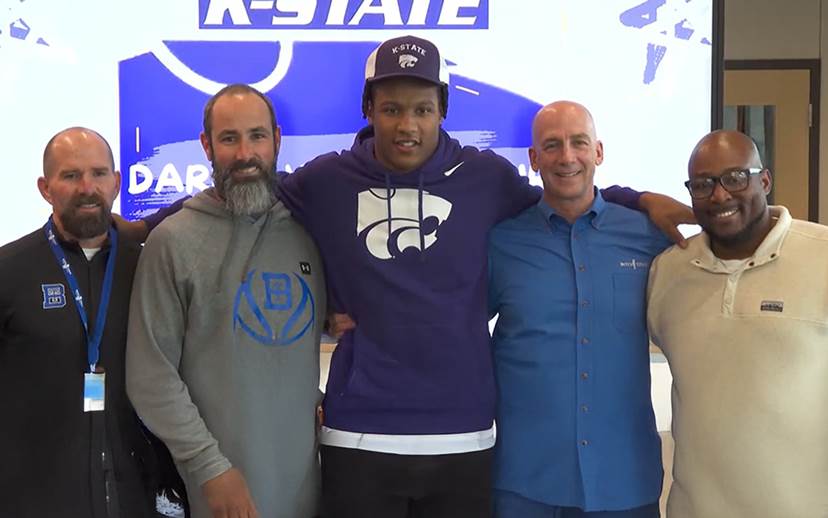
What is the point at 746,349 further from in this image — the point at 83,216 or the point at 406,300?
the point at 83,216

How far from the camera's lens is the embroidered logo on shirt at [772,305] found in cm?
189

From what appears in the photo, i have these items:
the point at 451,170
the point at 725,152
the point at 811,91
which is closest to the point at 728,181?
the point at 725,152

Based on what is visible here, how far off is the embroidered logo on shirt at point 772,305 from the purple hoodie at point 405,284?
695 mm

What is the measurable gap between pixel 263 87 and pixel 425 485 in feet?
6.87

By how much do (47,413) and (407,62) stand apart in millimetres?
1281

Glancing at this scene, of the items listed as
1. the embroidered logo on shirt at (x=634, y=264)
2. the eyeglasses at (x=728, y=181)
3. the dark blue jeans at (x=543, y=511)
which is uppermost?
the eyeglasses at (x=728, y=181)

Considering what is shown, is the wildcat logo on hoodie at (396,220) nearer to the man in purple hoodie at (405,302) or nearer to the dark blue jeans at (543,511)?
the man in purple hoodie at (405,302)

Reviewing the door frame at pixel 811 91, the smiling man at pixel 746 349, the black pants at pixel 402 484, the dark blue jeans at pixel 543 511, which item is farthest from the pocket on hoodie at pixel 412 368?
the door frame at pixel 811 91

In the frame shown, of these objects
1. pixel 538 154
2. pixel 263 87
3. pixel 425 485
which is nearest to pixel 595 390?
pixel 425 485

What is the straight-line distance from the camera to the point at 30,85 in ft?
11.8

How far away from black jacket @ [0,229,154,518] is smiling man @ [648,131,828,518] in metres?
1.47

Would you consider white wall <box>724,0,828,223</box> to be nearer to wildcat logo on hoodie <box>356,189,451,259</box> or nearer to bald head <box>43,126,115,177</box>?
wildcat logo on hoodie <box>356,189,451,259</box>

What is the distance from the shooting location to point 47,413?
78.7 inches

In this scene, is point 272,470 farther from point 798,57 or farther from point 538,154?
point 798,57
